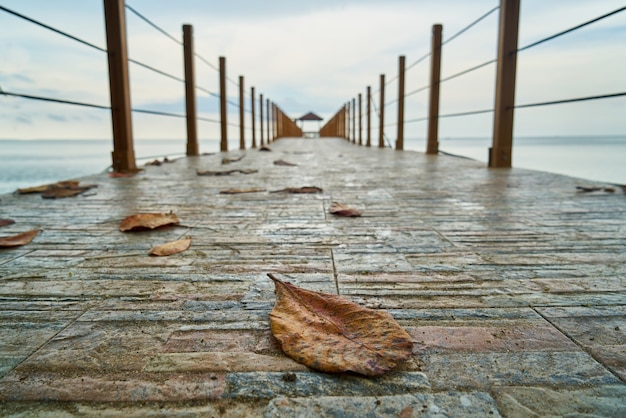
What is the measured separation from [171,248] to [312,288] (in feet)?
1.57

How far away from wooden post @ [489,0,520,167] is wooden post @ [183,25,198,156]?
3633mm

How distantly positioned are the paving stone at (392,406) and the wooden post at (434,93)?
221 inches

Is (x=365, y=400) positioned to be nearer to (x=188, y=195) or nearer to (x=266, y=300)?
(x=266, y=300)

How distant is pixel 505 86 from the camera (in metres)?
3.49

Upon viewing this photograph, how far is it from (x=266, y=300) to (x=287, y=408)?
33 cm

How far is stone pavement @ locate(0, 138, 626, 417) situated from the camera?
518 millimetres

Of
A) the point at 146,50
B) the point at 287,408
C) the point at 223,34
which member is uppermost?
the point at 223,34

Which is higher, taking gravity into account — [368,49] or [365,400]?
[368,49]

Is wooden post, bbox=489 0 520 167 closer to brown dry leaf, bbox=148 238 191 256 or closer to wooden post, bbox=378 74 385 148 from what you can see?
brown dry leaf, bbox=148 238 191 256

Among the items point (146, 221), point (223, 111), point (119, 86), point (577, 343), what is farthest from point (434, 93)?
point (577, 343)

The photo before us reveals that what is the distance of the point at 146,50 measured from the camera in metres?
3.58

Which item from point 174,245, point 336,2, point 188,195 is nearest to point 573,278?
point 174,245

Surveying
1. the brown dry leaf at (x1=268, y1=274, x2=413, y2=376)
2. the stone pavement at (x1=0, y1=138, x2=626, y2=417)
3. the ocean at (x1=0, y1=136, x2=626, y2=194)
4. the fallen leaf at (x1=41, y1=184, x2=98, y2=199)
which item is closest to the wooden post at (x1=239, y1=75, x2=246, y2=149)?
the ocean at (x1=0, y1=136, x2=626, y2=194)

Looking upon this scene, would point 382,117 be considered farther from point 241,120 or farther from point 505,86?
point 505,86
